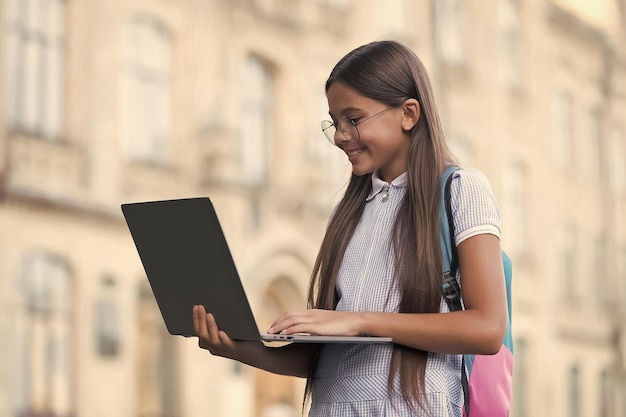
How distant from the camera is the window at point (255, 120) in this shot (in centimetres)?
1070

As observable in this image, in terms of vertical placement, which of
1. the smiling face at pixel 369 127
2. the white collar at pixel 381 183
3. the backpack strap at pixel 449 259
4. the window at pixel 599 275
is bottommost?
the backpack strap at pixel 449 259

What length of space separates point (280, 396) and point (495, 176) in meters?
5.38

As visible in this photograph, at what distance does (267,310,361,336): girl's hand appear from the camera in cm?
240

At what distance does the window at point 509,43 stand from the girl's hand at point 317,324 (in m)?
13.2

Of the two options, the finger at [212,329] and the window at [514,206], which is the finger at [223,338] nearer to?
the finger at [212,329]

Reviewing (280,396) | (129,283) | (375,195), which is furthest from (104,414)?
(375,195)

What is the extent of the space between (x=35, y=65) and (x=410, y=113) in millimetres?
6196

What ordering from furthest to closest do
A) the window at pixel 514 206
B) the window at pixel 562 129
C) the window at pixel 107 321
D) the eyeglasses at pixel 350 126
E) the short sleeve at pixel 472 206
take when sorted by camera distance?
the window at pixel 562 129, the window at pixel 514 206, the window at pixel 107 321, the eyeglasses at pixel 350 126, the short sleeve at pixel 472 206

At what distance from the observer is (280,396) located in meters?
10.7

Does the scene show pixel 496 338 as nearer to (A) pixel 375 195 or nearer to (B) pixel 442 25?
(A) pixel 375 195

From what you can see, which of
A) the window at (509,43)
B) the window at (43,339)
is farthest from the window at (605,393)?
the window at (43,339)

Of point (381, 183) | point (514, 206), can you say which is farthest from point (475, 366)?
point (514, 206)

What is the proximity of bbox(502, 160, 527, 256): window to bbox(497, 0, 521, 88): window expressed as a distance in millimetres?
1149

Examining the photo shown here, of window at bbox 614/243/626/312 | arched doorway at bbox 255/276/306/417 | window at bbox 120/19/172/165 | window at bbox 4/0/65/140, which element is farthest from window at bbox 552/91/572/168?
window at bbox 4/0/65/140
